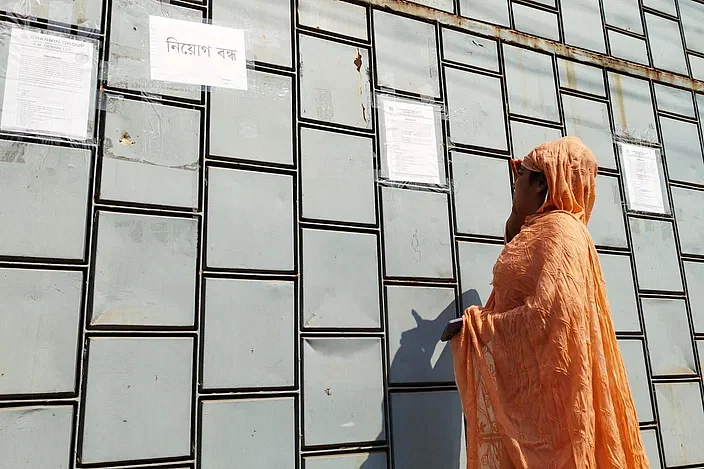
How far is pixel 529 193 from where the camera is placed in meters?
2.51

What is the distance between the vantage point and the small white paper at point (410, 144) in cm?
294

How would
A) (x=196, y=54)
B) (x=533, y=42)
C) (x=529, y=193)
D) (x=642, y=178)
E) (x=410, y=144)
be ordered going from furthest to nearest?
(x=642, y=178) < (x=533, y=42) < (x=410, y=144) < (x=196, y=54) < (x=529, y=193)

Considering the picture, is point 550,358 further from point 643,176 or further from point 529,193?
point 643,176

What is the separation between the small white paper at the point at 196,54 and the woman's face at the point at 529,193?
119 cm

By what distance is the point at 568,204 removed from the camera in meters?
2.38

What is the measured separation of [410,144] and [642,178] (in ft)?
4.87

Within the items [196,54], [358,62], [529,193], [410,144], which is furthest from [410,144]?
[196,54]

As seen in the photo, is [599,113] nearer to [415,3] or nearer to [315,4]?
[415,3]

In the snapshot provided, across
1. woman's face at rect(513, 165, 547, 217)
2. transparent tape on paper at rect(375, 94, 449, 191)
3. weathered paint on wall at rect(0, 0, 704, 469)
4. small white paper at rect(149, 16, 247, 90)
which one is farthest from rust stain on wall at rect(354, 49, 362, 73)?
woman's face at rect(513, 165, 547, 217)

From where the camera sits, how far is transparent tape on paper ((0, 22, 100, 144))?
7.59ft

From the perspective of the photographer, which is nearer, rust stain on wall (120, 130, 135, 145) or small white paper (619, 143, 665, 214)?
rust stain on wall (120, 130, 135, 145)

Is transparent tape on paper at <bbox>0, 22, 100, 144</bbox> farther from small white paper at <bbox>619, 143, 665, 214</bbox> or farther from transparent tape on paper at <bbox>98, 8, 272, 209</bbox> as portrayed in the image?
small white paper at <bbox>619, 143, 665, 214</bbox>

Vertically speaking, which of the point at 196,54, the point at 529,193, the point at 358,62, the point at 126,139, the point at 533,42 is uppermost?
the point at 533,42

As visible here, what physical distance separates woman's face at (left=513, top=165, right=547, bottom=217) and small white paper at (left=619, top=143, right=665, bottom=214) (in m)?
1.27
